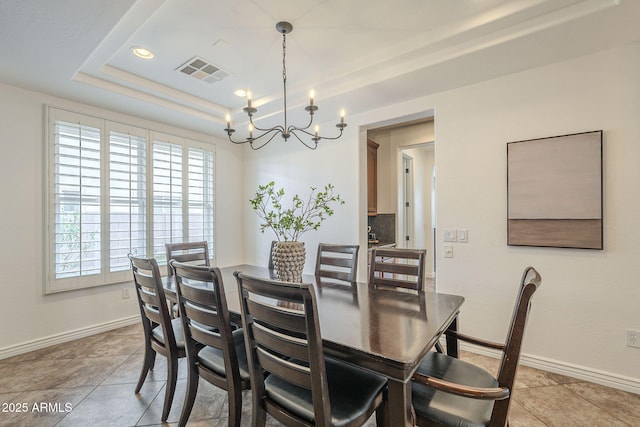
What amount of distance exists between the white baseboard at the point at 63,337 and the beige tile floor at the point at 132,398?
89 mm

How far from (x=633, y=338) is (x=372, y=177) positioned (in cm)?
317

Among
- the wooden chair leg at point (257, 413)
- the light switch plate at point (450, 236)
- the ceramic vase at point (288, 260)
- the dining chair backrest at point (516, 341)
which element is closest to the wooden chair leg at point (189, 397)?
Result: the wooden chair leg at point (257, 413)

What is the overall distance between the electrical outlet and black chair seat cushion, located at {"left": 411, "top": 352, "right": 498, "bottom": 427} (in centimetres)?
158

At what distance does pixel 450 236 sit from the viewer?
9.48 feet

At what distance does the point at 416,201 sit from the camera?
5848 millimetres

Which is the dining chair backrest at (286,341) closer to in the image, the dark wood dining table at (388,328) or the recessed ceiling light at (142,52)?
the dark wood dining table at (388,328)

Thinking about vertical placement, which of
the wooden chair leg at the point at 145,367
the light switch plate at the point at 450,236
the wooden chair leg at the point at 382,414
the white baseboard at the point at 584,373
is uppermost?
the light switch plate at the point at 450,236

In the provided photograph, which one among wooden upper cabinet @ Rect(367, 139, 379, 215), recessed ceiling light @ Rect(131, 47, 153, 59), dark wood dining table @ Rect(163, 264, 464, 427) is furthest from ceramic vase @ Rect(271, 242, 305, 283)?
wooden upper cabinet @ Rect(367, 139, 379, 215)

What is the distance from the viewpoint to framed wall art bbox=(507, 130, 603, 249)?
2.22 metres

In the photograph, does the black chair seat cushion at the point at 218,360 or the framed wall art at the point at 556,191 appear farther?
the framed wall art at the point at 556,191

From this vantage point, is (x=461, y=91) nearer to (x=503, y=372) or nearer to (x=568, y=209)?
(x=568, y=209)

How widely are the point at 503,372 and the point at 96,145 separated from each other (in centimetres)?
413

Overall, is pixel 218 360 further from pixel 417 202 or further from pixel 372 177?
pixel 417 202

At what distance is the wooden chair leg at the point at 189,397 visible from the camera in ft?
5.60
